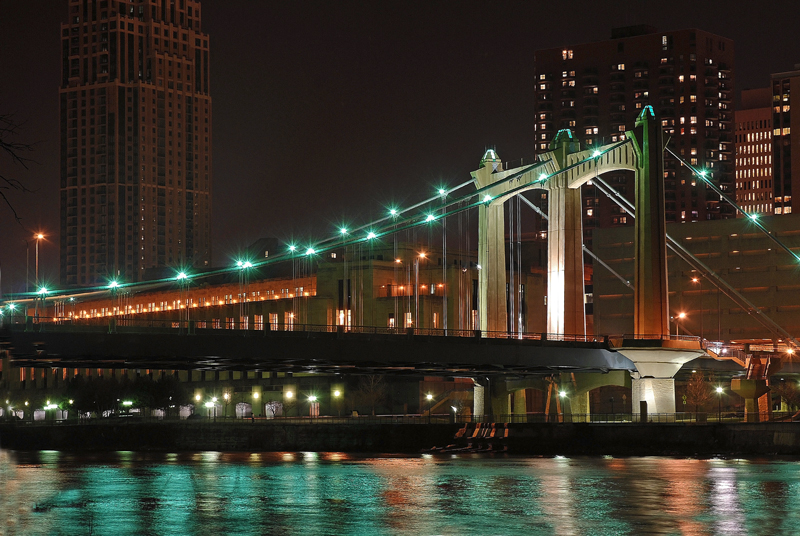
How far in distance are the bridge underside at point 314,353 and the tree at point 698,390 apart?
94.6 ft

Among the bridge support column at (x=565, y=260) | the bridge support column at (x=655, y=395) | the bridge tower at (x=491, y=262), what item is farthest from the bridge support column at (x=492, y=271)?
the bridge support column at (x=655, y=395)

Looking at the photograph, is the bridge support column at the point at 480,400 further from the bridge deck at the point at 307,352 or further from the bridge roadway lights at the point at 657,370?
the bridge roadway lights at the point at 657,370

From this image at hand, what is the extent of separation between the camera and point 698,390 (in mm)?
104500

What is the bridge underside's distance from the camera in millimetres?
61000

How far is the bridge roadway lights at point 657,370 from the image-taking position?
74.1m

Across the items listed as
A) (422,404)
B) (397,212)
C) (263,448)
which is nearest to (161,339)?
(263,448)

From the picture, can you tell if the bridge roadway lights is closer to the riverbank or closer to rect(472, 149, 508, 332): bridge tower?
the riverbank

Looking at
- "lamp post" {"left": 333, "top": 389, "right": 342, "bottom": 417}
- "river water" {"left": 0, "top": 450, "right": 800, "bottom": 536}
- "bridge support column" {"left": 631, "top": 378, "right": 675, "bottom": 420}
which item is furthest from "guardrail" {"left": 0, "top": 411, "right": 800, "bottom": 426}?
"lamp post" {"left": 333, "top": 389, "right": 342, "bottom": 417}

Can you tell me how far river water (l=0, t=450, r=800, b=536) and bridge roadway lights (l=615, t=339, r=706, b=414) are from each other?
1225cm

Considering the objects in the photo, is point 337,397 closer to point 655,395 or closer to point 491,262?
point 491,262

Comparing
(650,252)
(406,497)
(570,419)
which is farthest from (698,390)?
(406,497)

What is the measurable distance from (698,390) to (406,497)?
6736cm

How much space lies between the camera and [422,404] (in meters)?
119

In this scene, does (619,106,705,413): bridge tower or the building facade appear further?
the building facade
